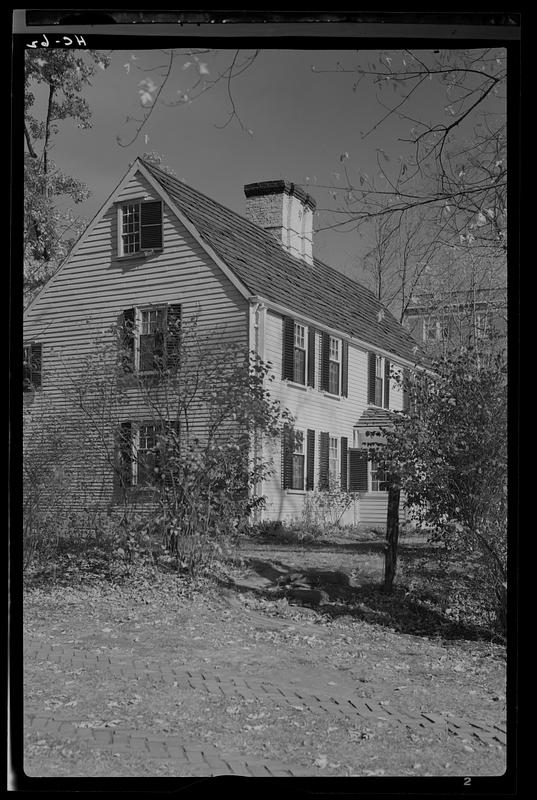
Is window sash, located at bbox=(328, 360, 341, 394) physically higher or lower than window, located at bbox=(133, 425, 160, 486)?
higher

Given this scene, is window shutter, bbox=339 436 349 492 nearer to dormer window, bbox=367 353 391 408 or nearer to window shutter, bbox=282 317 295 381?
dormer window, bbox=367 353 391 408

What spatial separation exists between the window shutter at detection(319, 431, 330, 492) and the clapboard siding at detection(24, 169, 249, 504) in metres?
0.62

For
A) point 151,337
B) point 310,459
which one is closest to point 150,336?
point 151,337

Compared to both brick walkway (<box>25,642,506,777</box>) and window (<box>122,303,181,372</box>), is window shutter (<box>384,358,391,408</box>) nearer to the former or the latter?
window (<box>122,303,181,372</box>)

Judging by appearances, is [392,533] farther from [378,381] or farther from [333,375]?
[333,375]

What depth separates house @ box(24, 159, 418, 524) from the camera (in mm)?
3307

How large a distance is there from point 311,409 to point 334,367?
0.23m

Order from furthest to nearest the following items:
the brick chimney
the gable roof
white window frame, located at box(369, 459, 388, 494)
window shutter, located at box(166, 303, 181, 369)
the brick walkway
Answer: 1. white window frame, located at box(369, 459, 388, 494)
2. window shutter, located at box(166, 303, 181, 369)
3. the gable roof
4. the brick chimney
5. the brick walkway

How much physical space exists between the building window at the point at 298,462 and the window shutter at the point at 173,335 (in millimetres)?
753

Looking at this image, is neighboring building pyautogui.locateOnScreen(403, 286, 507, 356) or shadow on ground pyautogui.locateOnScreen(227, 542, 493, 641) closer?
neighboring building pyautogui.locateOnScreen(403, 286, 507, 356)

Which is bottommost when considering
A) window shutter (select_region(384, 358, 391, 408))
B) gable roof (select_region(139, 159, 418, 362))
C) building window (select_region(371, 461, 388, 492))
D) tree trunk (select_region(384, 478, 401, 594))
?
tree trunk (select_region(384, 478, 401, 594))

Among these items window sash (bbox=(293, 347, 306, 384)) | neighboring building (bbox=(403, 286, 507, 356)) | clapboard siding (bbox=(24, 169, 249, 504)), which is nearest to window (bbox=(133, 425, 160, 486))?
clapboard siding (bbox=(24, 169, 249, 504))

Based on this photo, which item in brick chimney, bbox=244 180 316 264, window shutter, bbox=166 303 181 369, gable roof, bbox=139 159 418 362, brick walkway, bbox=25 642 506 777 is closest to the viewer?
brick walkway, bbox=25 642 506 777
